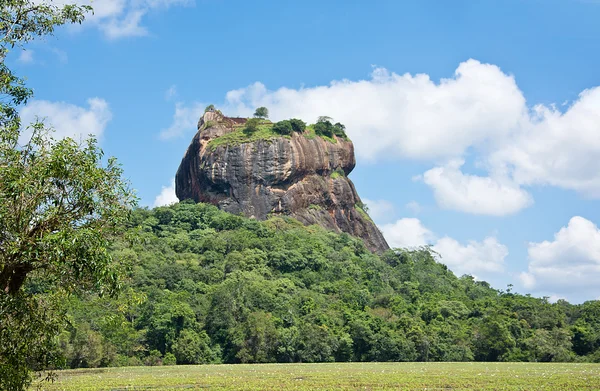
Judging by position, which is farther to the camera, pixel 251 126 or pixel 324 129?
pixel 324 129

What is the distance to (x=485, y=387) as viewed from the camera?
27641 mm

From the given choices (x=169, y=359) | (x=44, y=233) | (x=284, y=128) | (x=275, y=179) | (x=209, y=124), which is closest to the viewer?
(x=44, y=233)

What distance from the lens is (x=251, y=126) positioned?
102 meters

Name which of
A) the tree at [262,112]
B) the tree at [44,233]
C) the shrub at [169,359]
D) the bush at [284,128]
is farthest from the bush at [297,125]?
the tree at [44,233]

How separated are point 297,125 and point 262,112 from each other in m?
11.6

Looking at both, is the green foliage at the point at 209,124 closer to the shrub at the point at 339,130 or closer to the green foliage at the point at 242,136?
the green foliage at the point at 242,136

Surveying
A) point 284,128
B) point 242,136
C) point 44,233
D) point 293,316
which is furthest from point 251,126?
point 44,233

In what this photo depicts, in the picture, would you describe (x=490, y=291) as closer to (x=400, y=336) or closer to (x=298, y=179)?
(x=298, y=179)

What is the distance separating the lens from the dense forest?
2183 inches

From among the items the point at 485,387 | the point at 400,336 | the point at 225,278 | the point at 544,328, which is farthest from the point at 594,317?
the point at 485,387

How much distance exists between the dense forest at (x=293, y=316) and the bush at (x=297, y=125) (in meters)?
22.4

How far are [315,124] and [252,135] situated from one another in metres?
12.4

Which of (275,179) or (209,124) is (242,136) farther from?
(275,179)

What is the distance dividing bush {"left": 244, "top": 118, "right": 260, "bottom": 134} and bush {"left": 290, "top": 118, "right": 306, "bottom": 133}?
6.02m
